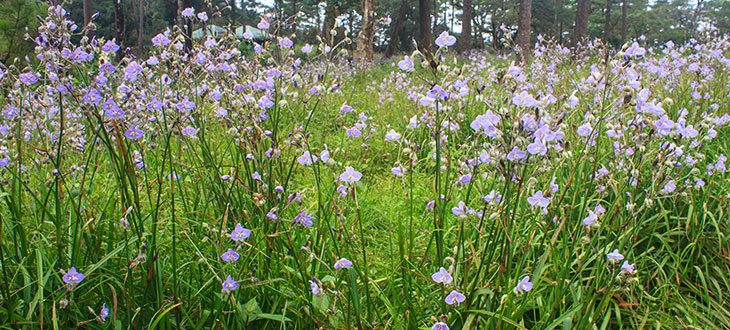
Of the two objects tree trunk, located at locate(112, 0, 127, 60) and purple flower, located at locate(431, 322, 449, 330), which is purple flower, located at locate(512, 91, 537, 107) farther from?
tree trunk, located at locate(112, 0, 127, 60)

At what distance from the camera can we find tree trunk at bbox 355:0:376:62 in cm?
1094

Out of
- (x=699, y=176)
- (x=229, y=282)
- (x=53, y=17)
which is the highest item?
(x=53, y=17)

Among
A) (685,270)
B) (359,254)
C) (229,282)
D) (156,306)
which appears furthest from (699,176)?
(156,306)

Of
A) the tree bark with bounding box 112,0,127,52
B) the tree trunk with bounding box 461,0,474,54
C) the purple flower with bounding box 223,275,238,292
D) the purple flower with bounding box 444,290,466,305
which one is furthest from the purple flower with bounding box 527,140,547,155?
the tree trunk with bounding box 461,0,474,54

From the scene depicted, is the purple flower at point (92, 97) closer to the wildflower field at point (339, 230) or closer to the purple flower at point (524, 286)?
the wildflower field at point (339, 230)

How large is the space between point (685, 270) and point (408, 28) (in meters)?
38.3

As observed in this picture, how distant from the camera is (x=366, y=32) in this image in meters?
11.5

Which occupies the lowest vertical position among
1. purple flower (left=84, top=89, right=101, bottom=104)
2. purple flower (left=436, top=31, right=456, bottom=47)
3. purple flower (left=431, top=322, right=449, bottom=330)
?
purple flower (left=431, top=322, right=449, bottom=330)

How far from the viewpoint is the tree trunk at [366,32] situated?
35.9 ft

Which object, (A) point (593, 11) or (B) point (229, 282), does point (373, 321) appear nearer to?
(B) point (229, 282)

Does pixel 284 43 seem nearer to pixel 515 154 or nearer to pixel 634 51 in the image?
pixel 515 154

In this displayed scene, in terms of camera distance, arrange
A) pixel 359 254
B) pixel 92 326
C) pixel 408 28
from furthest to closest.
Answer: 1. pixel 408 28
2. pixel 359 254
3. pixel 92 326

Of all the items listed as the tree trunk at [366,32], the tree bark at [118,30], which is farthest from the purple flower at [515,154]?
the tree trunk at [366,32]

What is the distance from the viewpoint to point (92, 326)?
1.72m
